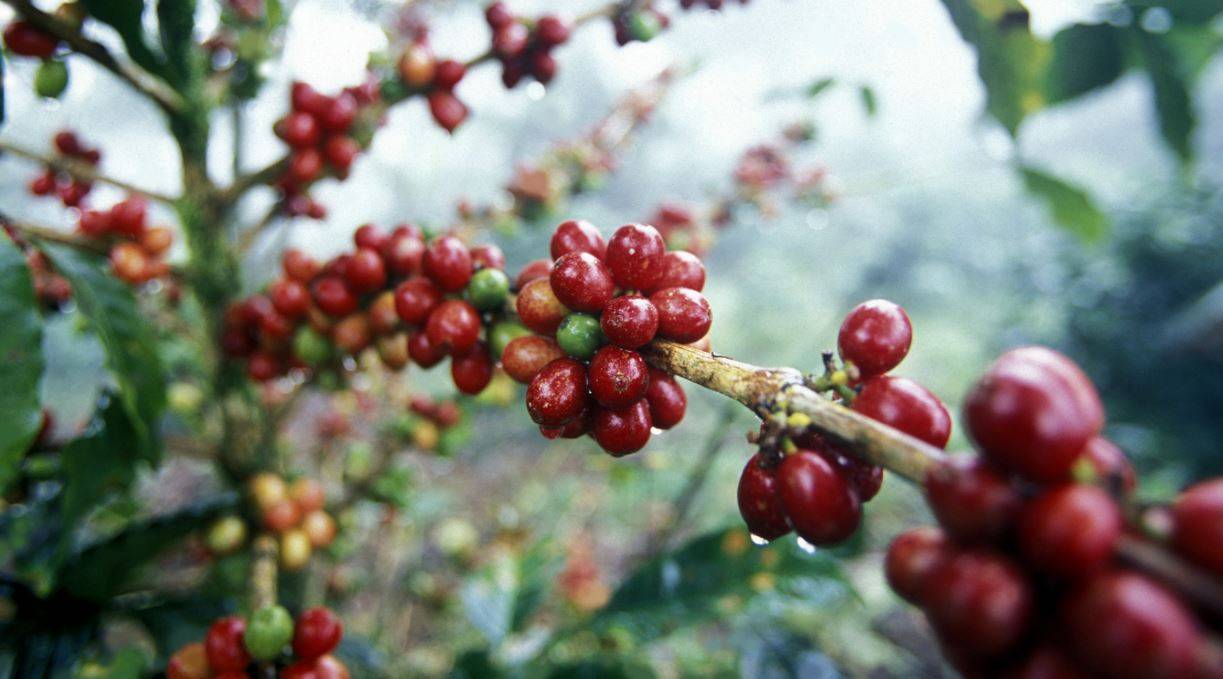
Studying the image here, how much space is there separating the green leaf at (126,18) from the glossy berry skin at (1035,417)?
49.7 inches

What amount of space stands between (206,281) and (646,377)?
3.78ft

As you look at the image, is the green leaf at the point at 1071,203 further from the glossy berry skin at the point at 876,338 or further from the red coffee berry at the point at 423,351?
the red coffee berry at the point at 423,351

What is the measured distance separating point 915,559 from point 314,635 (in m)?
0.89

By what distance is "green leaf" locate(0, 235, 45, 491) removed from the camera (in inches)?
31.2

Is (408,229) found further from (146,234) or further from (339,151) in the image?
(146,234)

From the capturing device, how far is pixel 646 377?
2.21 feet

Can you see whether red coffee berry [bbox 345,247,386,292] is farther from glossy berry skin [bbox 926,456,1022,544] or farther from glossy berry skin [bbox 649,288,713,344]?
glossy berry skin [bbox 926,456,1022,544]

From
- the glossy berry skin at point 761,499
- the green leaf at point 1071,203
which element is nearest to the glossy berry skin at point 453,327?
the glossy berry skin at point 761,499

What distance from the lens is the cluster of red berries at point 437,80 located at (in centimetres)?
122

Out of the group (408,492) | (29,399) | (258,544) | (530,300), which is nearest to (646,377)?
(530,300)

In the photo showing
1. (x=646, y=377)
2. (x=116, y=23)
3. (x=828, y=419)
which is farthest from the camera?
(x=116, y=23)

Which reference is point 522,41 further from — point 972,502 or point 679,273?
point 972,502

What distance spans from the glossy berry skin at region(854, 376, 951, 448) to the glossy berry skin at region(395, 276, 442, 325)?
2.06ft

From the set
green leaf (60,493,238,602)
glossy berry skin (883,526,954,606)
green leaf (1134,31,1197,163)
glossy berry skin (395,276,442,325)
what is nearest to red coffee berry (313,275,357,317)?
glossy berry skin (395,276,442,325)
